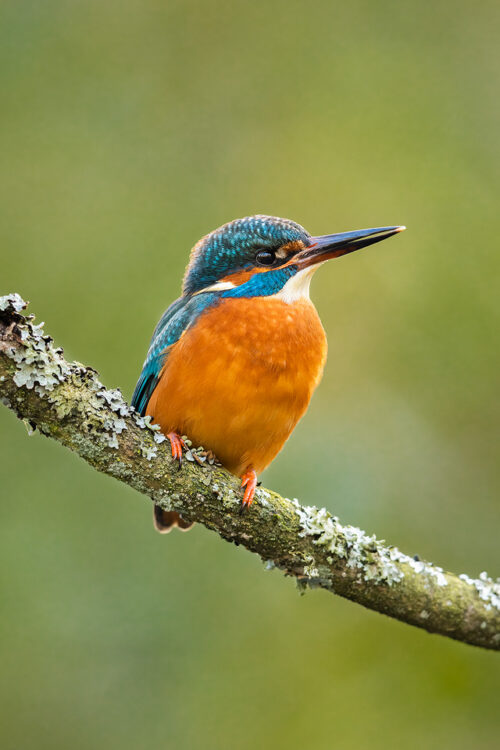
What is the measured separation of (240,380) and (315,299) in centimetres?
220

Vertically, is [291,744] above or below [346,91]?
below

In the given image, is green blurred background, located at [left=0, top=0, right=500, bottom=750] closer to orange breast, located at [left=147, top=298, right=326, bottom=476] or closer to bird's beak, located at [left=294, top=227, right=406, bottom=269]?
orange breast, located at [left=147, top=298, right=326, bottom=476]

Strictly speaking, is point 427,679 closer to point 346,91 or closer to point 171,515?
point 171,515

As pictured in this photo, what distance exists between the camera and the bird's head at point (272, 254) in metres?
3.71

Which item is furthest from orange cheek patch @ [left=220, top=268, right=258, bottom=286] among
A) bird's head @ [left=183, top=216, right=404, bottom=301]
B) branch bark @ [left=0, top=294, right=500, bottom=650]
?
branch bark @ [left=0, top=294, right=500, bottom=650]

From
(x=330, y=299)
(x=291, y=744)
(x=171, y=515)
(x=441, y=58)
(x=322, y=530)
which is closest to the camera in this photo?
(x=322, y=530)

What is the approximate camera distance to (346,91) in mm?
5984

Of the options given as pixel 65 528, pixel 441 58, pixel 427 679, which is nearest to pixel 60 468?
pixel 65 528

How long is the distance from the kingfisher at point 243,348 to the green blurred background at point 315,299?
3.57ft

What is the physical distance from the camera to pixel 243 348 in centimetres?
343

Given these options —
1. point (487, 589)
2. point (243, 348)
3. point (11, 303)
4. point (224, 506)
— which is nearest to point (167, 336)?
point (243, 348)

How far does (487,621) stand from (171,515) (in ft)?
4.97

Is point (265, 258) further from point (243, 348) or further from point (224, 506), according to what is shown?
point (224, 506)

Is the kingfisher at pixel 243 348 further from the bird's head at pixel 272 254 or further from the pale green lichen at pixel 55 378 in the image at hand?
the pale green lichen at pixel 55 378
